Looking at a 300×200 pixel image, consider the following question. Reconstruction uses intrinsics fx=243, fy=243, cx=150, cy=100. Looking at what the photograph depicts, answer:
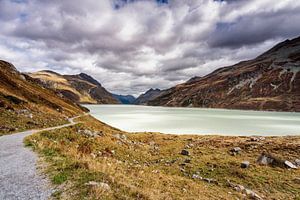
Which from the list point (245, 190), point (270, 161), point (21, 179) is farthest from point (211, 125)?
point (21, 179)

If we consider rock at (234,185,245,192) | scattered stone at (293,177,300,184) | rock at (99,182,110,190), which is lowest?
scattered stone at (293,177,300,184)

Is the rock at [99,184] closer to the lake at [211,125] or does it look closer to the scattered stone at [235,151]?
the scattered stone at [235,151]

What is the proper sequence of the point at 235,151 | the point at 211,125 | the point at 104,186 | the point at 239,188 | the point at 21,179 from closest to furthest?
the point at 104,186 < the point at 21,179 < the point at 239,188 < the point at 235,151 < the point at 211,125

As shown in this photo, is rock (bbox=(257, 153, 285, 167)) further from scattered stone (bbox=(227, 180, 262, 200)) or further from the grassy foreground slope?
scattered stone (bbox=(227, 180, 262, 200))

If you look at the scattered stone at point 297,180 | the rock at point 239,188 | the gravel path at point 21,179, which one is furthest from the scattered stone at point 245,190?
the gravel path at point 21,179

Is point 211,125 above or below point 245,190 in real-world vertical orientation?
below

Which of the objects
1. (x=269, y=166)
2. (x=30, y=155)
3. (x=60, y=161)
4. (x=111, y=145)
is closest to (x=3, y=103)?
(x=111, y=145)

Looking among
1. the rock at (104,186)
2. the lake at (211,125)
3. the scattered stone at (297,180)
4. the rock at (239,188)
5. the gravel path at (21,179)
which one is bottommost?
the lake at (211,125)

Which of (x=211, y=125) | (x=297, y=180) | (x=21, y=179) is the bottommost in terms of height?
(x=211, y=125)

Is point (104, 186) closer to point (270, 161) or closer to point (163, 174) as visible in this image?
point (163, 174)

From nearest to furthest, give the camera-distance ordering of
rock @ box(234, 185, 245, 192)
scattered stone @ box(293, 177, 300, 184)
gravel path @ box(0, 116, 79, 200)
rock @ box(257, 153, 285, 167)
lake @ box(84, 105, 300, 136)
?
gravel path @ box(0, 116, 79, 200)
rock @ box(234, 185, 245, 192)
scattered stone @ box(293, 177, 300, 184)
rock @ box(257, 153, 285, 167)
lake @ box(84, 105, 300, 136)

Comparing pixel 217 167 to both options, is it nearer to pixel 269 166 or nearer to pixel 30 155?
pixel 269 166

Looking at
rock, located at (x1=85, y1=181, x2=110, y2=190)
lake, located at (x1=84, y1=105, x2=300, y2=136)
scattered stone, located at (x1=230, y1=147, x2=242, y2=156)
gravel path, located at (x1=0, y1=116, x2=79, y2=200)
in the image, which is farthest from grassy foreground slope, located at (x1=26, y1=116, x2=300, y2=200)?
lake, located at (x1=84, y1=105, x2=300, y2=136)

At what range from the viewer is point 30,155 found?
1805 cm
